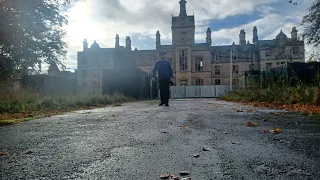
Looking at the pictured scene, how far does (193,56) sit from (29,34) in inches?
2012

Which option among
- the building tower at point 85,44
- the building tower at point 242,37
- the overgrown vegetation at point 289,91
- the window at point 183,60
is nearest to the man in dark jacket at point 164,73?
the overgrown vegetation at point 289,91

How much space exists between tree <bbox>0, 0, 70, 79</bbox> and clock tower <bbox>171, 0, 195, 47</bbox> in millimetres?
44748

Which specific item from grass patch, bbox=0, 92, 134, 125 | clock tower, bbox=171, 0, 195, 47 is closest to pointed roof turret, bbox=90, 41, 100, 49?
clock tower, bbox=171, 0, 195, 47

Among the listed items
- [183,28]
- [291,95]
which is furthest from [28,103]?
[183,28]

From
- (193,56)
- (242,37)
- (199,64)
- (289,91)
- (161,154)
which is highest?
(242,37)

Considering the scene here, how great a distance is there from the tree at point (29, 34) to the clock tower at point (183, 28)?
44748mm

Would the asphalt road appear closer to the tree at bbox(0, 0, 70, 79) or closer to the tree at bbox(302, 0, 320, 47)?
the tree at bbox(0, 0, 70, 79)

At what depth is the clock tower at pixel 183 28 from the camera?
59.4 m

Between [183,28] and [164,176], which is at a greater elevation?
[183,28]

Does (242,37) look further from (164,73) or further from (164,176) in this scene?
(164,176)

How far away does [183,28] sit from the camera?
195ft

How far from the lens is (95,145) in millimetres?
3695

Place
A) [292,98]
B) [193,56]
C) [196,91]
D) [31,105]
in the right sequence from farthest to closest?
[193,56]
[196,91]
[292,98]
[31,105]

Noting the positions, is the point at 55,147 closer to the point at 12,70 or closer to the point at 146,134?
the point at 146,134
